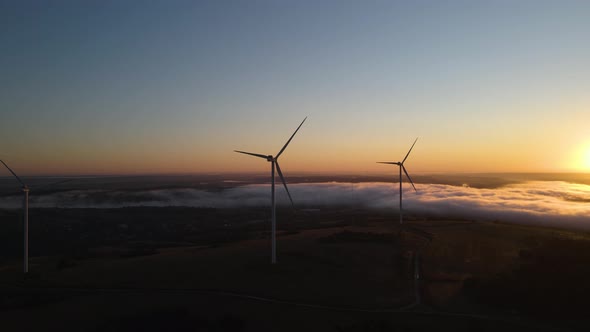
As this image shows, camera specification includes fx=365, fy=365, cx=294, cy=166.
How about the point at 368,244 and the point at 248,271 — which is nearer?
the point at 248,271

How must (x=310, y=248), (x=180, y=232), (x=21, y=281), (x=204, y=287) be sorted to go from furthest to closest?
(x=180, y=232), (x=310, y=248), (x=21, y=281), (x=204, y=287)

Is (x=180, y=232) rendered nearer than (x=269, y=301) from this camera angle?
No

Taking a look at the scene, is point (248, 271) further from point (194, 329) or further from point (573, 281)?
point (573, 281)

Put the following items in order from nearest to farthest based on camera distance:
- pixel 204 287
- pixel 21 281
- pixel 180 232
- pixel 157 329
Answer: pixel 157 329 < pixel 204 287 < pixel 21 281 < pixel 180 232

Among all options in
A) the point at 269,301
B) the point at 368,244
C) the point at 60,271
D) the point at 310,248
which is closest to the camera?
the point at 269,301

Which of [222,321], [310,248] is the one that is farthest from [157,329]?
[310,248]

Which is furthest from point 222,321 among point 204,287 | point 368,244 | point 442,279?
point 368,244

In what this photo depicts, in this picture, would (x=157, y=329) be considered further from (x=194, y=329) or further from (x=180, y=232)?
(x=180, y=232)

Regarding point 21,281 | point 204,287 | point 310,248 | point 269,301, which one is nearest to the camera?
point 269,301
